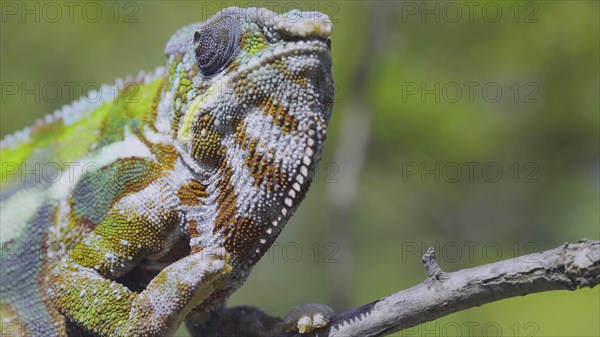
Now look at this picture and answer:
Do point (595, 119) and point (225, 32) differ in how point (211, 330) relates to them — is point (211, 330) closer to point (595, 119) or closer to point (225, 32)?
point (225, 32)

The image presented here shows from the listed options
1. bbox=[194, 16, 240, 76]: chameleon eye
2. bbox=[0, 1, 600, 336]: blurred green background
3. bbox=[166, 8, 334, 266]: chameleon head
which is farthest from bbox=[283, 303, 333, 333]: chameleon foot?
bbox=[0, 1, 600, 336]: blurred green background

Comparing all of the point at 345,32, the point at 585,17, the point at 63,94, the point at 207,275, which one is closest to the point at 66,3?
the point at 63,94

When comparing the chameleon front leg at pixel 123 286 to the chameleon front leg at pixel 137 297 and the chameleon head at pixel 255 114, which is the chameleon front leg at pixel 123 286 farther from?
the chameleon head at pixel 255 114

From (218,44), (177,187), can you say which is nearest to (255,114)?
(218,44)

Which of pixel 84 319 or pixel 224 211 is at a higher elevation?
pixel 224 211

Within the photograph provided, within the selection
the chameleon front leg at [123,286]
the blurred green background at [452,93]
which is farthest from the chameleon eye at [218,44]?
the blurred green background at [452,93]

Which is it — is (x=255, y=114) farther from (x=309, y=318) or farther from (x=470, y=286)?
(x=470, y=286)

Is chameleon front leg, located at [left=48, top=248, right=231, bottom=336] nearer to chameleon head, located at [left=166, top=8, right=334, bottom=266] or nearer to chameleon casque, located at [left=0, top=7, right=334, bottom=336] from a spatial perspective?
chameleon casque, located at [left=0, top=7, right=334, bottom=336]
